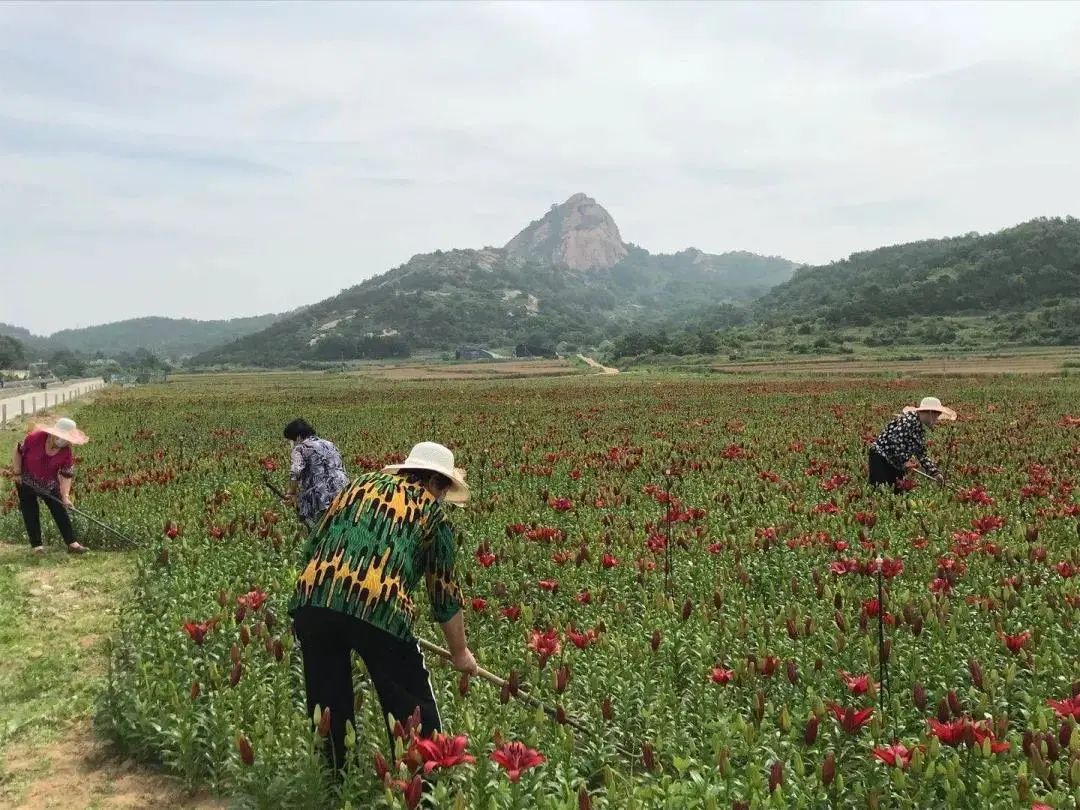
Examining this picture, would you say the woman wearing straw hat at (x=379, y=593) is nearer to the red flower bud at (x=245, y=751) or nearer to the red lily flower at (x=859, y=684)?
the red flower bud at (x=245, y=751)

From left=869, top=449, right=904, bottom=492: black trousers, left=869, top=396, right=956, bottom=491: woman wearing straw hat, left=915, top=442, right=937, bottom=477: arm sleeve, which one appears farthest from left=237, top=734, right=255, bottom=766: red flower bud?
left=915, top=442, right=937, bottom=477: arm sleeve

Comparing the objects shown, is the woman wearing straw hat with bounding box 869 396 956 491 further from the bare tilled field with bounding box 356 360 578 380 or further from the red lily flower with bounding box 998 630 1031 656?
the bare tilled field with bounding box 356 360 578 380

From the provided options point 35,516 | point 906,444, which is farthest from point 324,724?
point 906,444

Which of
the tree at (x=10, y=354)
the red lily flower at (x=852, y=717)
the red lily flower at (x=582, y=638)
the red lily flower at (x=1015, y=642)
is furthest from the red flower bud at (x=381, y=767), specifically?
the tree at (x=10, y=354)

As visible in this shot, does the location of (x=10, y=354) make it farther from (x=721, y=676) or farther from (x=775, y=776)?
(x=775, y=776)

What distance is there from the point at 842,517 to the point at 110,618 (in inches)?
263

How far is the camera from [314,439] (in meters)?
8.12

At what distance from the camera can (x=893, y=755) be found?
3121 mm

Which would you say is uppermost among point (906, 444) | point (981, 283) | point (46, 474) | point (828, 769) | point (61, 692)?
point (981, 283)

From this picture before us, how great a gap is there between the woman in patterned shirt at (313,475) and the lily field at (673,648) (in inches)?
14.2

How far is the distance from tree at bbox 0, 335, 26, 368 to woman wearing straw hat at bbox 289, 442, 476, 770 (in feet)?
523

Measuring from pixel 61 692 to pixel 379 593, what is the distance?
341cm

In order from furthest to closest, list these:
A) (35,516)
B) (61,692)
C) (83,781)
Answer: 1. (35,516)
2. (61,692)
3. (83,781)

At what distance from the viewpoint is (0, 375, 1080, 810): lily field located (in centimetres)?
334
